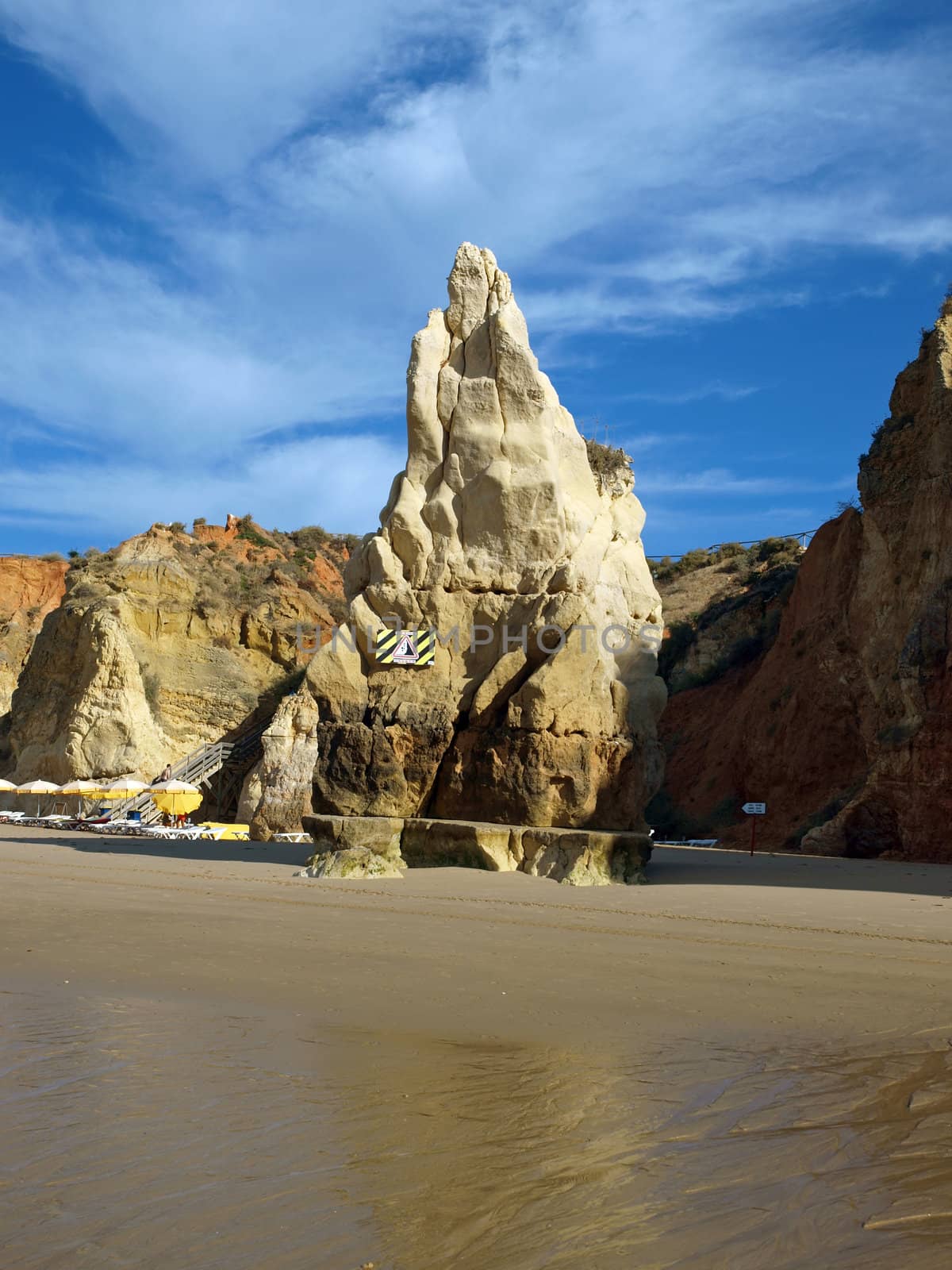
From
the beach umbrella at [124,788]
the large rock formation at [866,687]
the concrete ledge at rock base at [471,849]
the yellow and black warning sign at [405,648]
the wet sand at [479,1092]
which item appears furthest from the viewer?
the beach umbrella at [124,788]

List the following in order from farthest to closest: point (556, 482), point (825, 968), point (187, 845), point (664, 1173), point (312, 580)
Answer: point (312, 580), point (187, 845), point (556, 482), point (825, 968), point (664, 1173)

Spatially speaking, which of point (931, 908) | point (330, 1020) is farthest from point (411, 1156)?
point (931, 908)

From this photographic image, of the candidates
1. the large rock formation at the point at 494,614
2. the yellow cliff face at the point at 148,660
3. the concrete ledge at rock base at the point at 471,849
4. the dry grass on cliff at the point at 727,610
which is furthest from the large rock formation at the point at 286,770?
the concrete ledge at rock base at the point at 471,849

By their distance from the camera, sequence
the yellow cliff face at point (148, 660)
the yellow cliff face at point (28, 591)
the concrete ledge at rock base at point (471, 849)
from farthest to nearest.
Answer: the yellow cliff face at point (28, 591) < the yellow cliff face at point (148, 660) < the concrete ledge at rock base at point (471, 849)

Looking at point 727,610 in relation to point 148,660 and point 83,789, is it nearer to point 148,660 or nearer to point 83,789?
point 148,660

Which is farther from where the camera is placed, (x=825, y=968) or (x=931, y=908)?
(x=931, y=908)

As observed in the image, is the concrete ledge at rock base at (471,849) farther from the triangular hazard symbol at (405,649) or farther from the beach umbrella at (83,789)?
the beach umbrella at (83,789)

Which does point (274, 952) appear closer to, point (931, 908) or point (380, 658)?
point (931, 908)

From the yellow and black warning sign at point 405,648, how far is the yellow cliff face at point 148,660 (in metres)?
23.1

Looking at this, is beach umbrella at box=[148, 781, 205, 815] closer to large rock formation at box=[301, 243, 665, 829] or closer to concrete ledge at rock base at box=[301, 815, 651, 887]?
large rock formation at box=[301, 243, 665, 829]

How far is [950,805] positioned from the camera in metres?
19.6

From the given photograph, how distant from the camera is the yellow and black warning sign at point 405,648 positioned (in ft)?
51.0

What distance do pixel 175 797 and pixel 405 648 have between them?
53.3 feet

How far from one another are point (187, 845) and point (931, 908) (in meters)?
15.8
